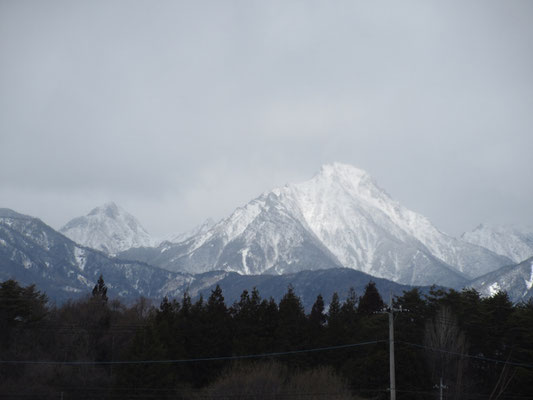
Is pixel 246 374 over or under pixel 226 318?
under

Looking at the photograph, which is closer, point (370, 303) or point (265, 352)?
point (265, 352)

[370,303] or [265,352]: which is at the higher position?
[370,303]

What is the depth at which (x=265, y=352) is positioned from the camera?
297ft

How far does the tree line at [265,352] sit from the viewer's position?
7881 cm

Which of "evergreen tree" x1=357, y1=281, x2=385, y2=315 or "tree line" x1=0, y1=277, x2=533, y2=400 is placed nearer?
"tree line" x1=0, y1=277, x2=533, y2=400

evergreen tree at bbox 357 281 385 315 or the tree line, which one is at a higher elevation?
evergreen tree at bbox 357 281 385 315

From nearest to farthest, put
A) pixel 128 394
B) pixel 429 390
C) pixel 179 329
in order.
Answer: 1. pixel 128 394
2. pixel 429 390
3. pixel 179 329

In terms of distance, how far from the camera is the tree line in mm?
78812

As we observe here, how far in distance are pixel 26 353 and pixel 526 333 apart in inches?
2551

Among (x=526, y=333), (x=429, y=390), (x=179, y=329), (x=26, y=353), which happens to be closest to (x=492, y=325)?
(x=526, y=333)

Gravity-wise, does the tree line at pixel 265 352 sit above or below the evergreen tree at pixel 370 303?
below

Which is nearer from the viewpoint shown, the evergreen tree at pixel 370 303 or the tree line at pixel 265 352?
the tree line at pixel 265 352

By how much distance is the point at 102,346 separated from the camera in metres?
96.9

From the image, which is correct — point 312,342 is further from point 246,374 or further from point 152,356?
point 152,356
